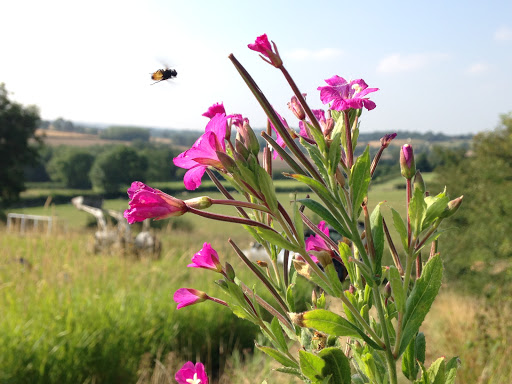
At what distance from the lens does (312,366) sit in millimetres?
616

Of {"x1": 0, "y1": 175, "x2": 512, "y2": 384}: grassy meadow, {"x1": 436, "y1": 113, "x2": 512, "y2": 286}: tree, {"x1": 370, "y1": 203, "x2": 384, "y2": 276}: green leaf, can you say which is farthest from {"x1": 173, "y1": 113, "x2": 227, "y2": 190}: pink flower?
{"x1": 436, "y1": 113, "x2": 512, "y2": 286}: tree

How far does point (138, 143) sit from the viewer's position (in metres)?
69.2

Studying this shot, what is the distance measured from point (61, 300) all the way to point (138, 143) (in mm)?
67273

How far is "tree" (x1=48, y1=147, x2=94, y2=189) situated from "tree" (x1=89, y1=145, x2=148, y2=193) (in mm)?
2818

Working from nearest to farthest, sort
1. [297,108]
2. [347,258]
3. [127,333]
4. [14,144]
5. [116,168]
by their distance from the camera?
1. [347,258]
2. [297,108]
3. [127,333]
4. [14,144]
5. [116,168]

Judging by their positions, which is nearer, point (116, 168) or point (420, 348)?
point (420, 348)

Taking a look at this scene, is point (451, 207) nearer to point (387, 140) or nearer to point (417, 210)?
point (417, 210)

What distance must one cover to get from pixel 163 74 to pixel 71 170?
6240cm

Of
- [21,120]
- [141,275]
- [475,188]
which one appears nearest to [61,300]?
[141,275]

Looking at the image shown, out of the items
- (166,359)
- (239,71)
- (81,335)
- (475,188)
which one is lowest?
(166,359)

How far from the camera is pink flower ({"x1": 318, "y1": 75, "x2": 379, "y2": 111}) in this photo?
0.67 meters

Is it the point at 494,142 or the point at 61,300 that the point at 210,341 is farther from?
the point at 494,142

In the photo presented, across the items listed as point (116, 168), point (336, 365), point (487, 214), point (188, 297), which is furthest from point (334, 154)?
point (116, 168)

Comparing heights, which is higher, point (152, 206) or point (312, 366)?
point (152, 206)
